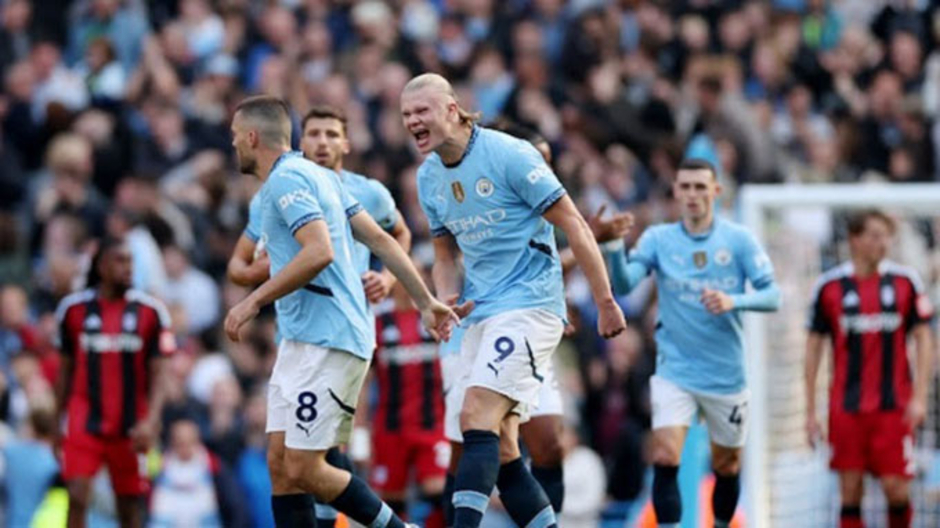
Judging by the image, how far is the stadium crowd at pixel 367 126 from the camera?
18.2 meters

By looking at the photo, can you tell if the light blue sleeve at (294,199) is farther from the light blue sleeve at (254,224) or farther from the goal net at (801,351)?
the goal net at (801,351)

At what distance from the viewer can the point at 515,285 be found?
10.7 m

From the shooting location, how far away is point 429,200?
11039mm

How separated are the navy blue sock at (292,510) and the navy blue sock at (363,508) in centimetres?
34

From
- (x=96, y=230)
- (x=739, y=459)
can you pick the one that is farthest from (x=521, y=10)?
(x=739, y=459)

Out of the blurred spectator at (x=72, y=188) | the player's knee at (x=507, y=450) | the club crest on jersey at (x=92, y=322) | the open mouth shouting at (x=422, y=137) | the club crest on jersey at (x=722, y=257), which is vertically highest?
the blurred spectator at (x=72, y=188)

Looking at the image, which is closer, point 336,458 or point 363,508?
point 363,508

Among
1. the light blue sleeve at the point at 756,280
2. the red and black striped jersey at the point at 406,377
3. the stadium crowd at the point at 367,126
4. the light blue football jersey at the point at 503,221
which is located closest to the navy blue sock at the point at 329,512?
the light blue football jersey at the point at 503,221

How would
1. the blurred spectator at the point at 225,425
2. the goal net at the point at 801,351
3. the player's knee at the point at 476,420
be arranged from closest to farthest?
1. the player's knee at the point at 476,420
2. the goal net at the point at 801,351
3. the blurred spectator at the point at 225,425

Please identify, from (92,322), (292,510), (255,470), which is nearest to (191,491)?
(255,470)

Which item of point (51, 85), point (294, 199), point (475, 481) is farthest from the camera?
point (51, 85)

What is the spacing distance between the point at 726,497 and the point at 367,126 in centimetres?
861

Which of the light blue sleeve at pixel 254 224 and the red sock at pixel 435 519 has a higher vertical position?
the light blue sleeve at pixel 254 224

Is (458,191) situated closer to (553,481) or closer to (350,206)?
(350,206)
